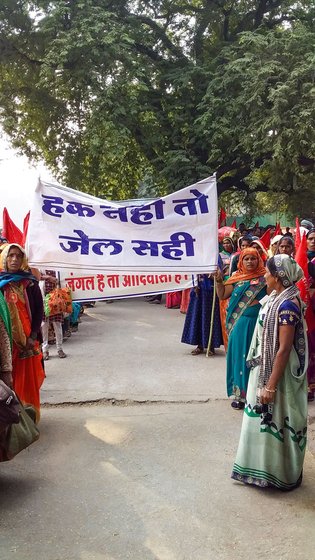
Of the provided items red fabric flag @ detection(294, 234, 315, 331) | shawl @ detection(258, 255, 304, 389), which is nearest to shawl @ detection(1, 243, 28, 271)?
shawl @ detection(258, 255, 304, 389)

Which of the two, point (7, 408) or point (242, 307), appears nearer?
point (7, 408)

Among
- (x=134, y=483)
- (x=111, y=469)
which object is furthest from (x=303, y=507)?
(x=111, y=469)

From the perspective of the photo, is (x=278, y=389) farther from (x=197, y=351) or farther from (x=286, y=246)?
(x=197, y=351)

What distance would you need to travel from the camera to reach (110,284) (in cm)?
441

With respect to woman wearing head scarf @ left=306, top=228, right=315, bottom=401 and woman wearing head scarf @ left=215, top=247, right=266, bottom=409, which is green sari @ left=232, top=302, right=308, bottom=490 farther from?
woman wearing head scarf @ left=306, top=228, right=315, bottom=401

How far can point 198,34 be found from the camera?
14.9 m

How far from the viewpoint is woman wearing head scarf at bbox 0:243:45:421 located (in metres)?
4.03

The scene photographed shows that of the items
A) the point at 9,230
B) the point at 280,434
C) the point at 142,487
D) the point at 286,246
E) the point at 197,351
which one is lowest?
the point at 142,487

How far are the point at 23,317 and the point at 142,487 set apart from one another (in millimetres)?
1620

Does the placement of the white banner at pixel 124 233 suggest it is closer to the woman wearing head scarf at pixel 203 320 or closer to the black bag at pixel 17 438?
the black bag at pixel 17 438

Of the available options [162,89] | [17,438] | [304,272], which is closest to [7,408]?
[17,438]

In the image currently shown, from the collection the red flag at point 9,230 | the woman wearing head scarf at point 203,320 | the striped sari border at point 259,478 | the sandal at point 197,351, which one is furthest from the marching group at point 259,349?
the sandal at point 197,351

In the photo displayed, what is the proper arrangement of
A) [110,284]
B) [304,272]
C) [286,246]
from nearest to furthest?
[110,284] < [304,272] < [286,246]

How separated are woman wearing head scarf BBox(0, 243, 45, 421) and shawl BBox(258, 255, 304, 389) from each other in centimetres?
190
